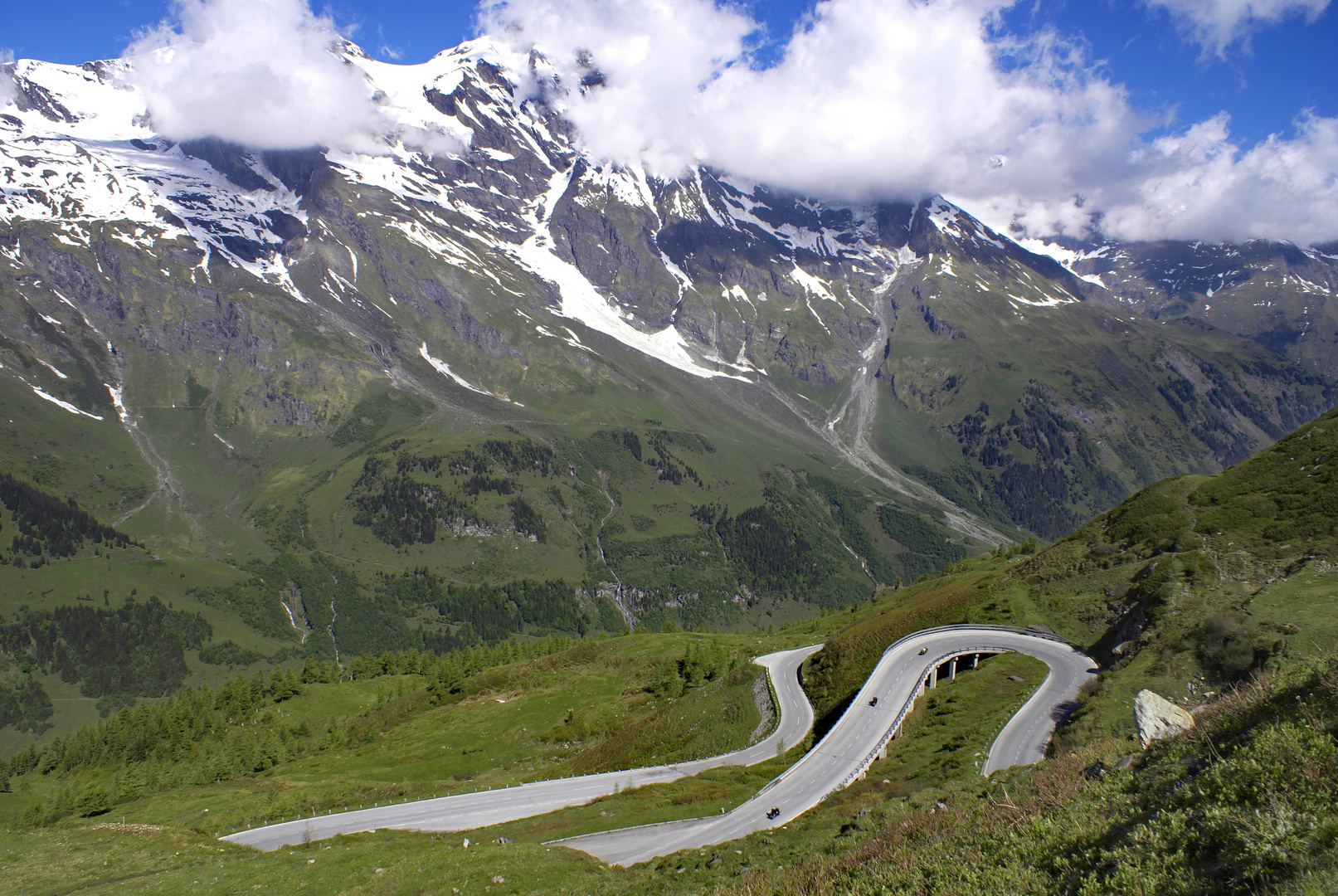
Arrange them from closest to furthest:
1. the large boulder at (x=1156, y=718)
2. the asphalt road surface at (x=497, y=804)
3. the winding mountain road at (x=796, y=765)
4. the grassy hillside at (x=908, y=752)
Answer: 1. the grassy hillside at (x=908, y=752)
2. the large boulder at (x=1156, y=718)
3. the winding mountain road at (x=796, y=765)
4. the asphalt road surface at (x=497, y=804)

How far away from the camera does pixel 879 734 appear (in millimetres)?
55219

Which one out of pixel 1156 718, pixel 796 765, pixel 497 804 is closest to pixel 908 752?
pixel 796 765

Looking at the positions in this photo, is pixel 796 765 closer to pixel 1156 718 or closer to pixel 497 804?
pixel 497 804

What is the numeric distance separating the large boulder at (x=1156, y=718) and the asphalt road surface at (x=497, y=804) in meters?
32.9

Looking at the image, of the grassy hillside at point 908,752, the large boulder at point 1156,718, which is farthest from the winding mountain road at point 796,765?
the large boulder at point 1156,718

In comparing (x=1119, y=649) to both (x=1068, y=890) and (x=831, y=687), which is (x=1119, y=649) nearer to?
(x=831, y=687)

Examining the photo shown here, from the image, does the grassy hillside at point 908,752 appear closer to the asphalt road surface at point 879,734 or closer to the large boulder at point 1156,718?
the asphalt road surface at point 879,734

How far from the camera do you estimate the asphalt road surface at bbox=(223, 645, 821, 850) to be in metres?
54.9

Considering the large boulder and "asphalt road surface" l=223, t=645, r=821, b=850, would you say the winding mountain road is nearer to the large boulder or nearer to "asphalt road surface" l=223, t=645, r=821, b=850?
"asphalt road surface" l=223, t=645, r=821, b=850

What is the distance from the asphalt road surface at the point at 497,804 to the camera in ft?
180

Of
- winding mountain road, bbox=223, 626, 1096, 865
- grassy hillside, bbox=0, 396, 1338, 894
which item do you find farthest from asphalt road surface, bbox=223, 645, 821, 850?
grassy hillside, bbox=0, 396, 1338, 894

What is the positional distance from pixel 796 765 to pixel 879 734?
7.80m

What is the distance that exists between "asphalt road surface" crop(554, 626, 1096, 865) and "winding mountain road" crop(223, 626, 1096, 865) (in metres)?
0.09

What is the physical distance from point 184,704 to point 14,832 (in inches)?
3272
